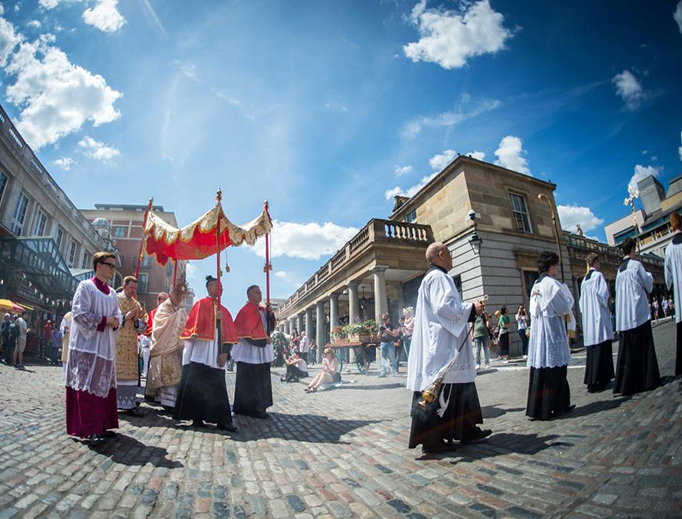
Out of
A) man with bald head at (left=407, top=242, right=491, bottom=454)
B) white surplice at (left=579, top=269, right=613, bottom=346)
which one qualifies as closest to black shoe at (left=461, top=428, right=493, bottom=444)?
man with bald head at (left=407, top=242, right=491, bottom=454)

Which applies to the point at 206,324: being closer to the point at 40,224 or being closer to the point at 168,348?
the point at 168,348

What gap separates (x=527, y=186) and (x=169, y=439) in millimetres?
18541

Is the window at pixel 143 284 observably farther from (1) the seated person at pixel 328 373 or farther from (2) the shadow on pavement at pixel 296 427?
(2) the shadow on pavement at pixel 296 427

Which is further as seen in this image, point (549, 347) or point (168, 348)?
point (168, 348)

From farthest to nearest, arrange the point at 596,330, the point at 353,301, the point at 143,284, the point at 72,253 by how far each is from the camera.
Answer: the point at 143,284
the point at 72,253
the point at 353,301
the point at 596,330

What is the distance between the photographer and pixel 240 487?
2.49 meters

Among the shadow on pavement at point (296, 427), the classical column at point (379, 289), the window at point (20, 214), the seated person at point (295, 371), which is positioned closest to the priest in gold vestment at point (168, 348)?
the shadow on pavement at point (296, 427)

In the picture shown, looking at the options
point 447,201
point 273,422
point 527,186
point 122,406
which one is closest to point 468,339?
Answer: point 273,422

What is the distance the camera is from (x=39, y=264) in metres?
18.3

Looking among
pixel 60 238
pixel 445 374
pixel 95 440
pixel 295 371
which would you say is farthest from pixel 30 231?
pixel 445 374

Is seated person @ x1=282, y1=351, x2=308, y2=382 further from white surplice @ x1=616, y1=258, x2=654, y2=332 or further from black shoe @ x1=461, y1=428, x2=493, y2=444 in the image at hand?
white surplice @ x1=616, y1=258, x2=654, y2=332

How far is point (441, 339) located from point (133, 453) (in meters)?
3.25

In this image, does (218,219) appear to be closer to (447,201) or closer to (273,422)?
(273,422)

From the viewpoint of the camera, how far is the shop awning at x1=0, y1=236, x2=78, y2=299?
16531 millimetres
